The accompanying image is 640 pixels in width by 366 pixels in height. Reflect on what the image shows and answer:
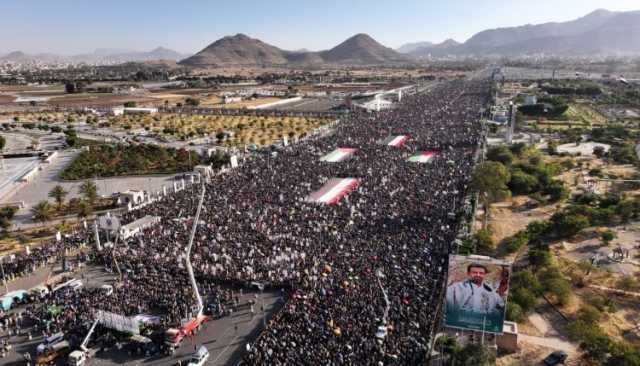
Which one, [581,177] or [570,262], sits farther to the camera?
[581,177]

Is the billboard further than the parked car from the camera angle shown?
Yes

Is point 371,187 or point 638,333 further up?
point 371,187

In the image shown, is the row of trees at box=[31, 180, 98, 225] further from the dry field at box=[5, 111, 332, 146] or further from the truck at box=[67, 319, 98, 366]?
the dry field at box=[5, 111, 332, 146]

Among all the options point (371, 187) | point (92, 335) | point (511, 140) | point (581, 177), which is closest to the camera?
point (92, 335)

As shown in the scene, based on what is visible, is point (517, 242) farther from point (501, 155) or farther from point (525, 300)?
point (501, 155)

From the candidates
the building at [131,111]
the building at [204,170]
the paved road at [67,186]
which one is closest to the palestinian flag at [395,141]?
the building at [204,170]

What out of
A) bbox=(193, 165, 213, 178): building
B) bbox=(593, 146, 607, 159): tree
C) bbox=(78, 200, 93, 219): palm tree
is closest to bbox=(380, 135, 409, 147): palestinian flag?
bbox=(193, 165, 213, 178): building

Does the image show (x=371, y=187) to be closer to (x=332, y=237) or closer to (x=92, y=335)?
(x=332, y=237)

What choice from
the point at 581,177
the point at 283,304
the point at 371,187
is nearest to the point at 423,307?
the point at 283,304
